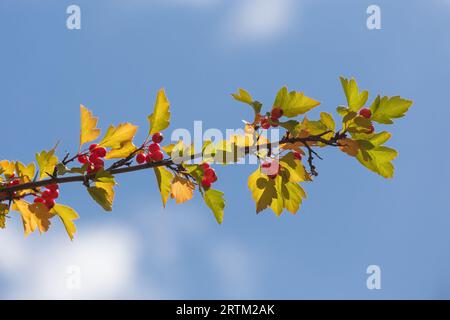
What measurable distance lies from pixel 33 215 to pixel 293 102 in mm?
1325

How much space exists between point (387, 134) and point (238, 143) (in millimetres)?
679

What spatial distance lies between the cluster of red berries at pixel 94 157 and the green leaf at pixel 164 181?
243 millimetres

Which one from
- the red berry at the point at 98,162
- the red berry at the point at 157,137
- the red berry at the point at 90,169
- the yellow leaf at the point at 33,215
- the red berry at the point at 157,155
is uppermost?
the red berry at the point at 157,137

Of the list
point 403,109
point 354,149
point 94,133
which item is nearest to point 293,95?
point 354,149

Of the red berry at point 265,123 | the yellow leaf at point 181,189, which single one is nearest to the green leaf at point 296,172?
the red berry at point 265,123

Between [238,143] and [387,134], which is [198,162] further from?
[387,134]

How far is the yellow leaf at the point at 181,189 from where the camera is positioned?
91.7 inches

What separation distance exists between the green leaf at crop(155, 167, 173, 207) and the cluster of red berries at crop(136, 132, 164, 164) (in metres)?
0.06

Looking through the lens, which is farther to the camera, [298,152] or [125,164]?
[298,152]

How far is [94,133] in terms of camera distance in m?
2.48

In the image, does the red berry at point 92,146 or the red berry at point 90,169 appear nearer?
the red berry at point 90,169

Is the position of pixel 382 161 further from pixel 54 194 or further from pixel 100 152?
pixel 54 194

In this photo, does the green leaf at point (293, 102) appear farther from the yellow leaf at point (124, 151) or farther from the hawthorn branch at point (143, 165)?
the yellow leaf at point (124, 151)

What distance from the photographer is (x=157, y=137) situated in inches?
94.5
